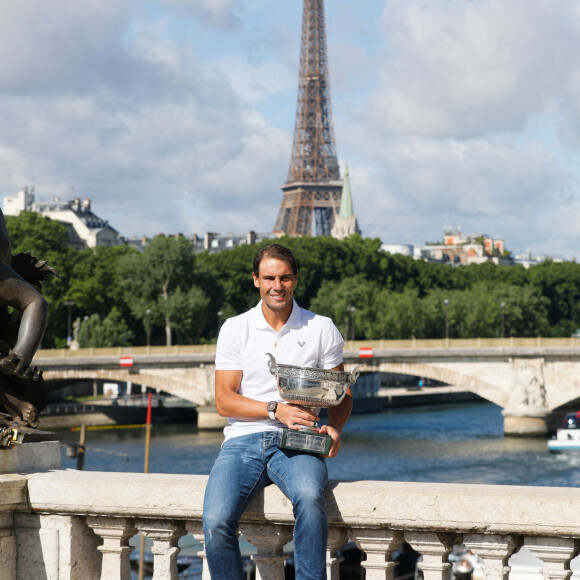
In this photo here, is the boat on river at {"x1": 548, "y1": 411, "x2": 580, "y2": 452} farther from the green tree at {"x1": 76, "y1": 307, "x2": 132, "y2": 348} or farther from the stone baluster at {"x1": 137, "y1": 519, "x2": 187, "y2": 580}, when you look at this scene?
the stone baluster at {"x1": 137, "y1": 519, "x2": 187, "y2": 580}

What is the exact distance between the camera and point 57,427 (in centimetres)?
4669

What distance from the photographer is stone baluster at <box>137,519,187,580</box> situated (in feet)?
14.8

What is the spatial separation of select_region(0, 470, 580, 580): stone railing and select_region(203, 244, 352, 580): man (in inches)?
5.8

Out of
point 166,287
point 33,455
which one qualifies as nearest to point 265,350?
point 33,455

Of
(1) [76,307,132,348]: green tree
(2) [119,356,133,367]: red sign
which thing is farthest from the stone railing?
(1) [76,307,132,348]: green tree

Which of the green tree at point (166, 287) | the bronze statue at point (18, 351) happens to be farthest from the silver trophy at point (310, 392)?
the green tree at point (166, 287)

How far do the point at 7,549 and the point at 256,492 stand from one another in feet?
3.93

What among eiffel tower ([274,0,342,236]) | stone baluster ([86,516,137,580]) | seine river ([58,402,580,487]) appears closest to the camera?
stone baluster ([86,516,137,580])

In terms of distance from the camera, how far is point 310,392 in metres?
4.28

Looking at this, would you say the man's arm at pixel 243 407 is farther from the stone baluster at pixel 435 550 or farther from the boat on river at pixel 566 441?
the boat on river at pixel 566 441

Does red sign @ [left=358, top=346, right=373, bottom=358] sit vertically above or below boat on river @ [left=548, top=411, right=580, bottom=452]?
above

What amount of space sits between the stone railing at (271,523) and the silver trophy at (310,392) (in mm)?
202

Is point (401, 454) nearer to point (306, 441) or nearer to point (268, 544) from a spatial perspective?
Result: point (268, 544)

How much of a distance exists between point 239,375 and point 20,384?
105 centimetres
